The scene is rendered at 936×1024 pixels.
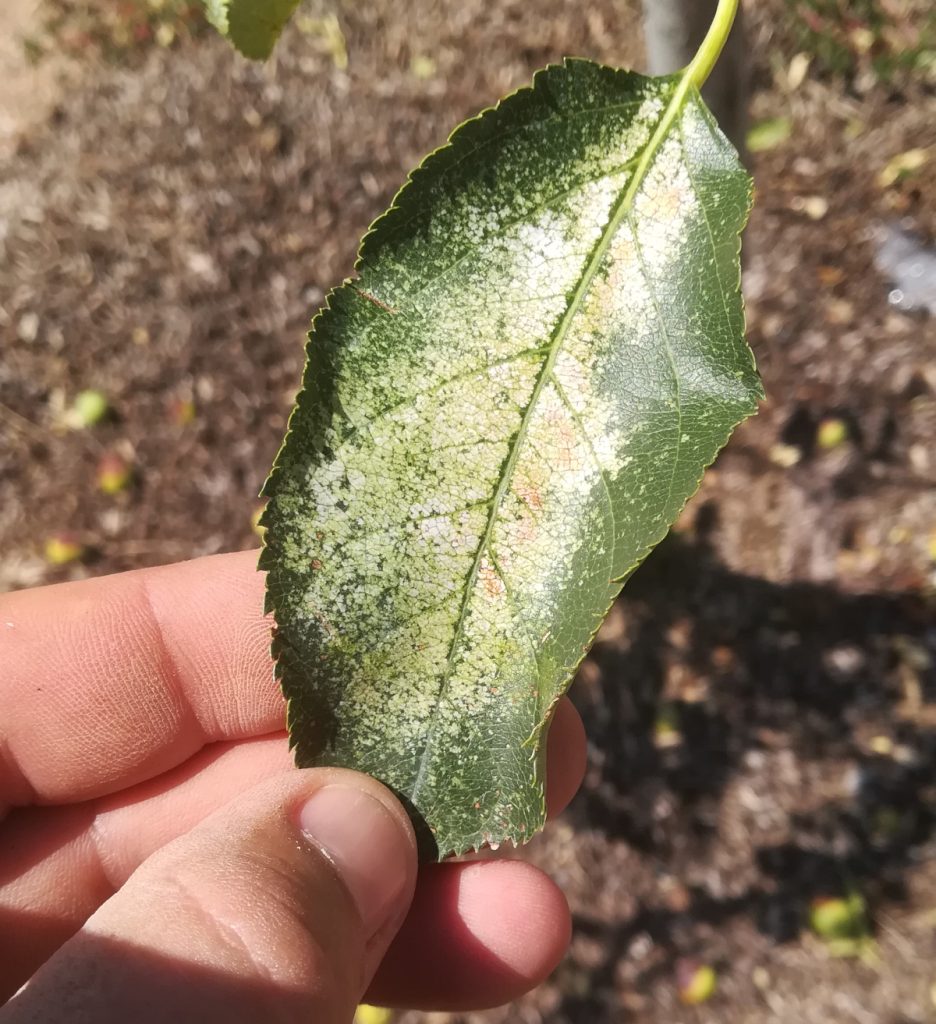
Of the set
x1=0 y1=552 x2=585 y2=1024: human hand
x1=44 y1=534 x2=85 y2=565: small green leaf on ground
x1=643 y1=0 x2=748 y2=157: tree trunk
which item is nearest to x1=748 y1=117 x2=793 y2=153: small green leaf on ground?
x1=643 y1=0 x2=748 y2=157: tree trunk

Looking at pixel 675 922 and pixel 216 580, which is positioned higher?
pixel 216 580

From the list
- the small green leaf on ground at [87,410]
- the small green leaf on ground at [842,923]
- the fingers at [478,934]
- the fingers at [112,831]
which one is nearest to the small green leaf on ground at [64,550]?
the small green leaf on ground at [87,410]

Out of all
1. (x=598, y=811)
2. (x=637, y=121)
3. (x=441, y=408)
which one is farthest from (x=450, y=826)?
(x=598, y=811)

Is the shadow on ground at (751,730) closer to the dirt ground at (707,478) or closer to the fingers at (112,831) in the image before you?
the dirt ground at (707,478)

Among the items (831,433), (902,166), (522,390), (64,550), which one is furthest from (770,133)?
(64,550)

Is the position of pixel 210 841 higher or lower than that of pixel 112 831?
higher

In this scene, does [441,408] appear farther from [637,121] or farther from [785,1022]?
[785,1022]

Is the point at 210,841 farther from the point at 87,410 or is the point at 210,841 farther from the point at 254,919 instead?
the point at 87,410
